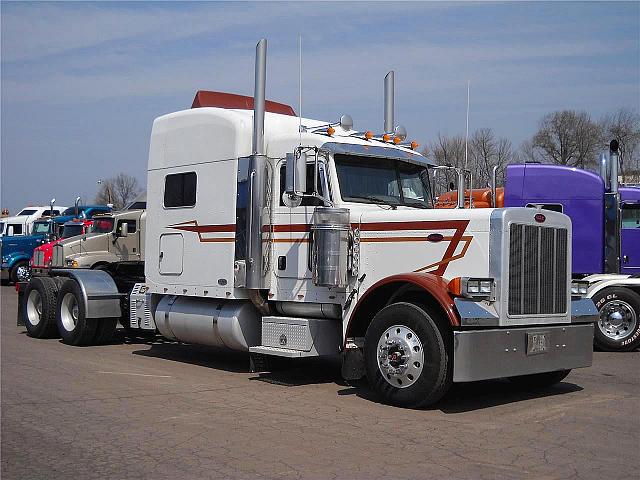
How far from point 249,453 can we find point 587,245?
946 centimetres

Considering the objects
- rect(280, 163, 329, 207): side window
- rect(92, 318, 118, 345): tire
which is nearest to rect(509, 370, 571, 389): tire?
rect(280, 163, 329, 207): side window

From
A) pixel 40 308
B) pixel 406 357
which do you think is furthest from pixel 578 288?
pixel 40 308

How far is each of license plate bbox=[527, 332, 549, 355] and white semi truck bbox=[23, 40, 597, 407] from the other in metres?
0.02

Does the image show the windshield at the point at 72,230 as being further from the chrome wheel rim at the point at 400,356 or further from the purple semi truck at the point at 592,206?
the chrome wheel rim at the point at 400,356

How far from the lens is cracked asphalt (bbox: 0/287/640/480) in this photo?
584 cm

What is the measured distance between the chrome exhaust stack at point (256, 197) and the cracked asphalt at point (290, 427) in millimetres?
1358

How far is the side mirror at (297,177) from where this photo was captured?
8.98 meters

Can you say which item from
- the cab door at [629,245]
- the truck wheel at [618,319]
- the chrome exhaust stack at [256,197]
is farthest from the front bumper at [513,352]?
the cab door at [629,245]

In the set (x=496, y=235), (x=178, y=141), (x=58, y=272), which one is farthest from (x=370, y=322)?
(x=58, y=272)

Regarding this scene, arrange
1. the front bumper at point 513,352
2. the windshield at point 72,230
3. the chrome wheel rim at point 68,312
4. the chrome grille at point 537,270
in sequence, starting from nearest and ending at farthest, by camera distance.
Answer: the front bumper at point 513,352 → the chrome grille at point 537,270 → the chrome wheel rim at point 68,312 → the windshield at point 72,230

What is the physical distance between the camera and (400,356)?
317 inches

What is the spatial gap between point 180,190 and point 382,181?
308 cm

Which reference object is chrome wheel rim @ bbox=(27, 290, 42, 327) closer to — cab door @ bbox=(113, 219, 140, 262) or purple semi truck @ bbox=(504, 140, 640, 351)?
cab door @ bbox=(113, 219, 140, 262)

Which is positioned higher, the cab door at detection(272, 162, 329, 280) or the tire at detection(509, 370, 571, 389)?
the cab door at detection(272, 162, 329, 280)
